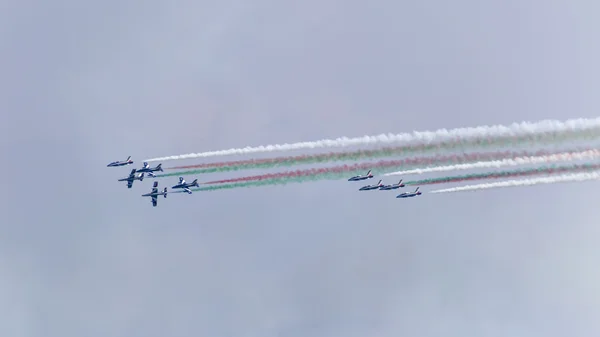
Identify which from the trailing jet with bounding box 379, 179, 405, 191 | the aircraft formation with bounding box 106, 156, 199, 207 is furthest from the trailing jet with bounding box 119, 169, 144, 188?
the trailing jet with bounding box 379, 179, 405, 191

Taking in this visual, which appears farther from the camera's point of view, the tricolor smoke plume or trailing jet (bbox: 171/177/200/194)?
trailing jet (bbox: 171/177/200/194)

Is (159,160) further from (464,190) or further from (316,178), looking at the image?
(464,190)

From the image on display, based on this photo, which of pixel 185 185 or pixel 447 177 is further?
pixel 185 185

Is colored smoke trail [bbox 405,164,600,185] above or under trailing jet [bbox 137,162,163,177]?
under

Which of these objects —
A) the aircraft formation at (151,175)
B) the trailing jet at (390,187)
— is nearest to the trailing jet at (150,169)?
the aircraft formation at (151,175)

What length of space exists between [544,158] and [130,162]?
162ft

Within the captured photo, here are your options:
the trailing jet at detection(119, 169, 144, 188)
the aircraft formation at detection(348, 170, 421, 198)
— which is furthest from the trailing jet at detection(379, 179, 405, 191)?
the trailing jet at detection(119, 169, 144, 188)

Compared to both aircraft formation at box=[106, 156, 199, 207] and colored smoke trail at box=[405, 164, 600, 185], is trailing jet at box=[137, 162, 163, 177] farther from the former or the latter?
colored smoke trail at box=[405, 164, 600, 185]

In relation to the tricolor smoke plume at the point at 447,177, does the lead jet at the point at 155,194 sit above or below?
above

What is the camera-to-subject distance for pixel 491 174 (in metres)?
83.2

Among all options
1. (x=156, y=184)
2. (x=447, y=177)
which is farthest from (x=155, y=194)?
(x=447, y=177)

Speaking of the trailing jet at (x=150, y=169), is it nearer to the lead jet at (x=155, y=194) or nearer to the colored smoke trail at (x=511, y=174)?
the lead jet at (x=155, y=194)

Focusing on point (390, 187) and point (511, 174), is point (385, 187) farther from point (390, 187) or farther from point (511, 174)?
point (511, 174)

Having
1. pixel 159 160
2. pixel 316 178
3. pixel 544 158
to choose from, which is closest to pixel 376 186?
pixel 316 178
